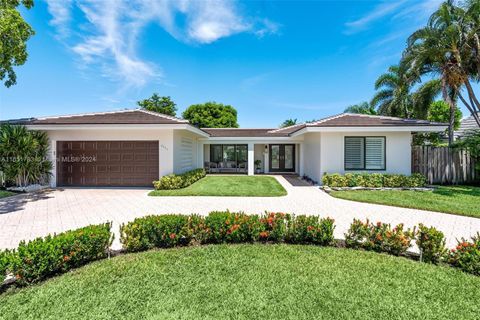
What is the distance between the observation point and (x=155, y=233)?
16.0 feet

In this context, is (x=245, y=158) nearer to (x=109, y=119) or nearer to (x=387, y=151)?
(x=387, y=151)

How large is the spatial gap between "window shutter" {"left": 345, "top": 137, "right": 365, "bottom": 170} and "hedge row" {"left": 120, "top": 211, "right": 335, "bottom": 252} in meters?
9.42

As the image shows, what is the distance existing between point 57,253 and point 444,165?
18.1 metres

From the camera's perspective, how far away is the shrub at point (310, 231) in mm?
5020

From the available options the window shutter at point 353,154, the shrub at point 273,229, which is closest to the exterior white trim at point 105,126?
the shrub at point 273,229

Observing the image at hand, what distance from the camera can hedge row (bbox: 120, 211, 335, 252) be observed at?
192 inches

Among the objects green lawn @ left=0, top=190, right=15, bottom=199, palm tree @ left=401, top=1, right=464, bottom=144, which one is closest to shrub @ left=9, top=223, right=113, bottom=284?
green lawn @ left=0, top=190, right=15, bottom=199

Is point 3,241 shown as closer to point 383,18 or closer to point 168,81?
point 383,18

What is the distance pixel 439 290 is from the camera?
132 inches

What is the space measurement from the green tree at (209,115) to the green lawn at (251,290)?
135 feet

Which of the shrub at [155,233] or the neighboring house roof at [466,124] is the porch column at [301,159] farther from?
the neighboring house roof at [466,124]

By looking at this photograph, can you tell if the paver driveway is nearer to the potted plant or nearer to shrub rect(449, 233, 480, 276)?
shrub rect(449, 233, 480, 276)

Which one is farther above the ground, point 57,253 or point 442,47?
point 442,47

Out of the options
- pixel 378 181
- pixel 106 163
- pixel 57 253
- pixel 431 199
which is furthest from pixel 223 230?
pixel 106 163
